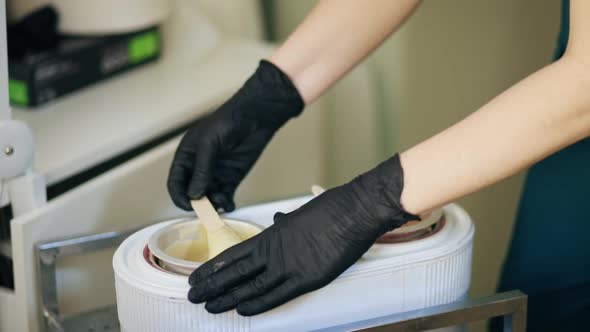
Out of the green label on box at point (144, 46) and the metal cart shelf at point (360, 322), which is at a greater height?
the green label on box at point (144, 46)

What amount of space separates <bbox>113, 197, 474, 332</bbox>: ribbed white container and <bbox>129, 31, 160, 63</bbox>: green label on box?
61 cm

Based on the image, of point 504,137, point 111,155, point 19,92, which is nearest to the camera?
point 504,137

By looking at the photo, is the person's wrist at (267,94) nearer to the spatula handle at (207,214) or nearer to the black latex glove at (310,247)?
the spatula handle at (207,214)

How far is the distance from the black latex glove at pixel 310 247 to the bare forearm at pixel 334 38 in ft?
0.88

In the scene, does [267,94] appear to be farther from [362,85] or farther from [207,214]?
[362,85]

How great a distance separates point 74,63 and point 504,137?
0.76 meters

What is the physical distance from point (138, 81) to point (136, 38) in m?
0.07

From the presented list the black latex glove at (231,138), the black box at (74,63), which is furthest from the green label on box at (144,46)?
the black latex glove at (231,138)

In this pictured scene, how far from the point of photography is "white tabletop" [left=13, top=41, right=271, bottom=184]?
3.61ft

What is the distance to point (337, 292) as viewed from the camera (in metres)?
0.80

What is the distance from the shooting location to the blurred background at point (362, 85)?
133cm

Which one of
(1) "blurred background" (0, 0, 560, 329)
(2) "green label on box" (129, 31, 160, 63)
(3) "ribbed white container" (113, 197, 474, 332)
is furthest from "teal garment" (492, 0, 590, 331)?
(2) "green label on box" (129, 31, 160, 63)

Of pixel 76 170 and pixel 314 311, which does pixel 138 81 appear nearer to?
pixel 76 170

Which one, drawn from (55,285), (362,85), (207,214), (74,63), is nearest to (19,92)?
(74,63)
